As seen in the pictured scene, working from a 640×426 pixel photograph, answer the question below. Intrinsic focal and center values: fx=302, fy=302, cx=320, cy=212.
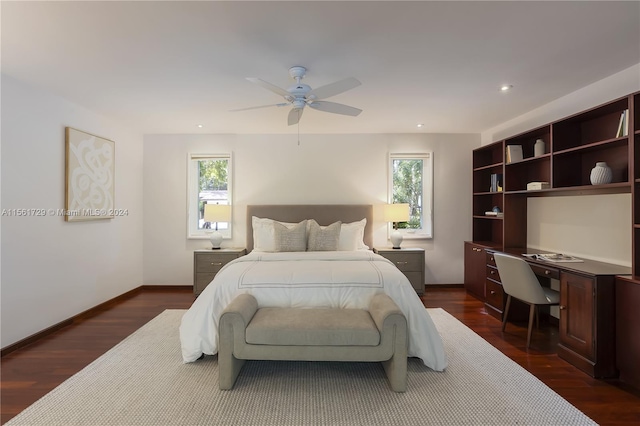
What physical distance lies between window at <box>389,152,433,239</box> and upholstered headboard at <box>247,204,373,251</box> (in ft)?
2.04

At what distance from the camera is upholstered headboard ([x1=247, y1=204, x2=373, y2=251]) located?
15.4ft

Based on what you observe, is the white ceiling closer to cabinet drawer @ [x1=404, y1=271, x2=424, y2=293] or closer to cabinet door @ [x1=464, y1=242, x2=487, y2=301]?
cabinet door @ [x1=464, y1=242, x2=487, y2=301]

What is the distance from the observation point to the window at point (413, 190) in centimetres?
496

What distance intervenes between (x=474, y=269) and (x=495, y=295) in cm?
71

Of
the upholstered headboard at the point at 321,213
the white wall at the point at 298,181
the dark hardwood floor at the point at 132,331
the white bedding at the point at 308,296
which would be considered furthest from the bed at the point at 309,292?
the white wall at the point at 298,181

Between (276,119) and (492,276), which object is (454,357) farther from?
(276,119)

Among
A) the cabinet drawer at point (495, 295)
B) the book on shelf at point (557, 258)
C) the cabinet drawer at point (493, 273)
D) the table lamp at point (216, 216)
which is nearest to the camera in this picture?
the book on shelf at point (557, 258)

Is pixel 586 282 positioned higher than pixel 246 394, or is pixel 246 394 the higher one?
pixel 586 282

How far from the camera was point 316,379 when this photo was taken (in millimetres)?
2258

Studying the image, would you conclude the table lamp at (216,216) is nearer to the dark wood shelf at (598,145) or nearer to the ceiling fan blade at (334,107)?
the ceiling fan blade at (334,107)

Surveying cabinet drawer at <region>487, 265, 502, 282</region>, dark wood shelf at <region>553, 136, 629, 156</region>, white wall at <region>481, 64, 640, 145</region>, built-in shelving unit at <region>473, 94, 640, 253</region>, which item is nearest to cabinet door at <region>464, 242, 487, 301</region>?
cabinet drawer at <region>487, 265, 502, 282</region>

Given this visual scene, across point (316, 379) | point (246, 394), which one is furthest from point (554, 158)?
point (246, 394)

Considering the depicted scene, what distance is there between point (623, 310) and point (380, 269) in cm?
178

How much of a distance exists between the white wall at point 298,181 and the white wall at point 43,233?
2.37ft
